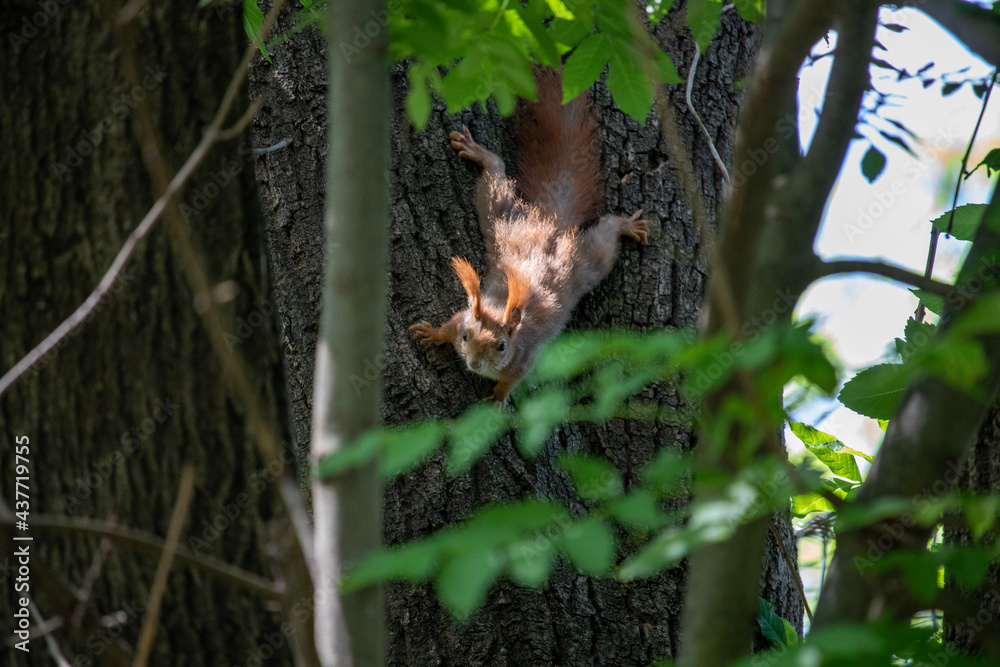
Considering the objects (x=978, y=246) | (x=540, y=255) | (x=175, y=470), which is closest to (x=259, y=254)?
(x=175, y=470)

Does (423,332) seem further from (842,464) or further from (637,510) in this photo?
(637,510)

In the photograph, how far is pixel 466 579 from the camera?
2.62 ft

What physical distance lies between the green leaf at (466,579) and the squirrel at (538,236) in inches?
86.0

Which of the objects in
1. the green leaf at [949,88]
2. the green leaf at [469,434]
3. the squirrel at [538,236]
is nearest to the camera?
the green leaf at [469,434]

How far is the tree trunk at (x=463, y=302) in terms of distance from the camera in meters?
2.26

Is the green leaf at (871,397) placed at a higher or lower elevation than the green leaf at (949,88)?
lower

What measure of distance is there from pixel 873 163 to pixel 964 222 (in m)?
0.29

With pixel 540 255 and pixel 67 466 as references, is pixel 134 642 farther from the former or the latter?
pixel 540 255

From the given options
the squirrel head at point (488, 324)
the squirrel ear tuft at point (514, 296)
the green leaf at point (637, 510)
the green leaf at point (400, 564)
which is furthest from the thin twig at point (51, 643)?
the squirrel ear tuft at point (514, 296)

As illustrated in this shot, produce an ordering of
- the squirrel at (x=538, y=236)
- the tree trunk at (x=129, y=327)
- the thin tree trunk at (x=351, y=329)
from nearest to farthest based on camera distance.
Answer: the thin tree trunk at (x=351, y=329) < the tree trunk at (x=129, y=327) < the squirrel at (x=538, y=236)

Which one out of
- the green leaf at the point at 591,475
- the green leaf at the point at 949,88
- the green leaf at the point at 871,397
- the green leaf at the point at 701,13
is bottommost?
the green leaf at the point at 871,397

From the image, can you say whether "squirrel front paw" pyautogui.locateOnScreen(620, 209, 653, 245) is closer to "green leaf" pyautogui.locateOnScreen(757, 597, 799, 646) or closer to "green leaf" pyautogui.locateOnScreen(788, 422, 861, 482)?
"green leaf" pyautogui.locateOnScreen(788, 422, 861, 482)

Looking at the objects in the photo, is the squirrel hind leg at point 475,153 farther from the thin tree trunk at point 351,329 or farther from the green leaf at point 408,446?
the green leaf at point 408,446

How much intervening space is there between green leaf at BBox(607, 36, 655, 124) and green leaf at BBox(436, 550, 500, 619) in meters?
1.28
